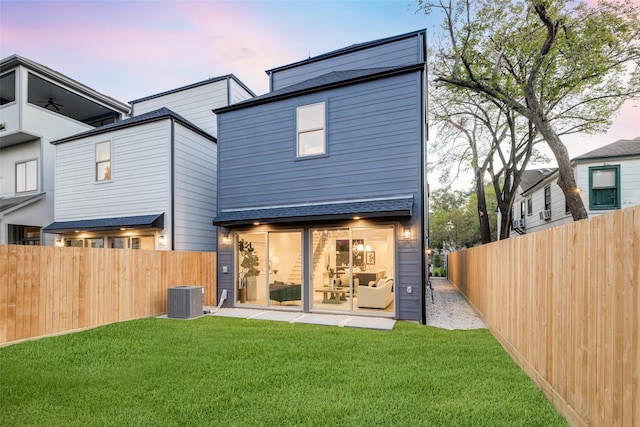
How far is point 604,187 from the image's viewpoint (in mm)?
12727

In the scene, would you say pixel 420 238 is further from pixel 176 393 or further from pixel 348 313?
pixel 176 393

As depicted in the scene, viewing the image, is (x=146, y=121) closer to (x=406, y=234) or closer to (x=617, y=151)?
(x=406, y=234)

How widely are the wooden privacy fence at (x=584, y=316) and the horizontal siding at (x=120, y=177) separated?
973cm

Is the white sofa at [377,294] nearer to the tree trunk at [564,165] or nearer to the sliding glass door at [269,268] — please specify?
the sliding glass door at [269,268]

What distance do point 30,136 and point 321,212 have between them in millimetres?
11779

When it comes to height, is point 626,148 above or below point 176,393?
above

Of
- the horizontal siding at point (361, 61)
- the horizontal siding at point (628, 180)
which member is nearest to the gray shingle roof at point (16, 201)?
the horizontal siding at point (361, 61)

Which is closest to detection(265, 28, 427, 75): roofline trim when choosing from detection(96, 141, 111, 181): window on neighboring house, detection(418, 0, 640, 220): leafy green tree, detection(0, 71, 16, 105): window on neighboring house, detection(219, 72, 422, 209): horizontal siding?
detection(418, 0, 640, 220): leafy green tree

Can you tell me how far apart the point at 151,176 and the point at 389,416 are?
10142 mm

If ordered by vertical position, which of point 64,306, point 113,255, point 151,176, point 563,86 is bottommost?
point 64,306

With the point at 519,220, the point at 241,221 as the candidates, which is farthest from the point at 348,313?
the point at 519,220

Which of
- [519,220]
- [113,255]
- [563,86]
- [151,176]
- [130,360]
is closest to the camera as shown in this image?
[130,360]

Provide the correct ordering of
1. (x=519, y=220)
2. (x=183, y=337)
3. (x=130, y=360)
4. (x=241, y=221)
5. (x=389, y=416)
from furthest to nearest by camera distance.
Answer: (x=519, y=220) → (x=241, y=221) → (x=183, y=337) → (x=130, y=360) → (x=389, y=416)

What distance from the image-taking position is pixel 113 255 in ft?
25.4
